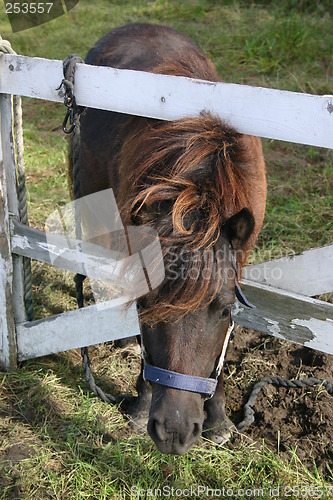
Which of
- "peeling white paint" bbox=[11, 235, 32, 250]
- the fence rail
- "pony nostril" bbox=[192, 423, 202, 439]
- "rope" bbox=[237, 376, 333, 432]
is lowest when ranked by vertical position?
"rope" bbox=[237, 376, 333, 432]

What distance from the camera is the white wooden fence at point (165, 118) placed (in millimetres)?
1797

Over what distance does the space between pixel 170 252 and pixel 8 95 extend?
3.94 ft

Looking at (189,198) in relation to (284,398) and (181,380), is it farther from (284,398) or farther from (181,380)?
(284,398)

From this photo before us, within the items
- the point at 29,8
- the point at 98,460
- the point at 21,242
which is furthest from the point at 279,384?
the point at 29,8

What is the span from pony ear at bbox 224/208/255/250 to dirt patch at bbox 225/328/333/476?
1034mm

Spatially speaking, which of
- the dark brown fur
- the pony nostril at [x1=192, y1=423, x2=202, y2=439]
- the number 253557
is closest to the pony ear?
the dark brown fur

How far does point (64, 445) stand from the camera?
2.35m

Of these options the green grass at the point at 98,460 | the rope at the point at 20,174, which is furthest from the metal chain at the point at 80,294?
the rope at the point at 20,174

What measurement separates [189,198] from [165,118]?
0.45 meters

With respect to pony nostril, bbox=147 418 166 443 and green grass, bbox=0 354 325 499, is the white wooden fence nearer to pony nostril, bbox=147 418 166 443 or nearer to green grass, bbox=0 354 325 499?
green grass, bbox=0 354 325 499

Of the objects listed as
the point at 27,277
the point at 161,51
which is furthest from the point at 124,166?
the point at 161,51

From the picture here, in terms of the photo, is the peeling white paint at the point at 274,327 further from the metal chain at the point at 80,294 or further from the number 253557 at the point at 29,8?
the number 253557 at the point at 29,8

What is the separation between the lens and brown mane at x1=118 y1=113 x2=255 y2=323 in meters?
1.69

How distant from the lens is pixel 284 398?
2.62 meters
